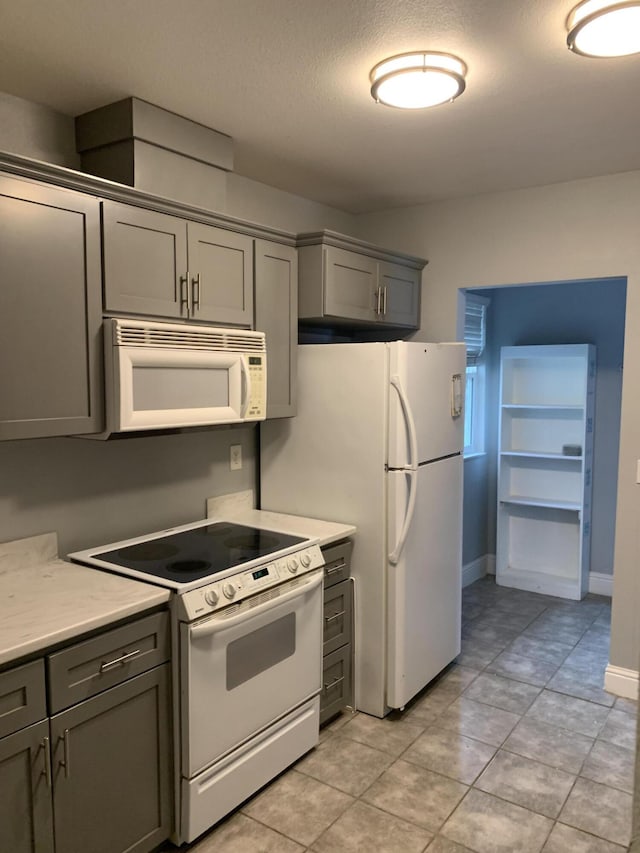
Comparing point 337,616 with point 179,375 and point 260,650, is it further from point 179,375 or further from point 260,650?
point 179,375

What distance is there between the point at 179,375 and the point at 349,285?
1163 mm

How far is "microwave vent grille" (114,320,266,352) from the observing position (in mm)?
2201

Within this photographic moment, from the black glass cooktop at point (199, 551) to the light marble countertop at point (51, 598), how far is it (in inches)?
4.8

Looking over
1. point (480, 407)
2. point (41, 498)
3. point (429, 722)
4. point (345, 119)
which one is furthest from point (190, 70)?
point (480, 407)

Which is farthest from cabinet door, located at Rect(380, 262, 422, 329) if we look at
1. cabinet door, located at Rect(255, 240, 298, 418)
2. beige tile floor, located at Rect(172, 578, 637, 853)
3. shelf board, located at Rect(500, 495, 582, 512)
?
beige tile floor, located at Rect(172, 578, 637, 853)

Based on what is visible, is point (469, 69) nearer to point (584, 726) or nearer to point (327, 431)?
point (327, 431)

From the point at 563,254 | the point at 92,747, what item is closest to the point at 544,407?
the point at 563,254

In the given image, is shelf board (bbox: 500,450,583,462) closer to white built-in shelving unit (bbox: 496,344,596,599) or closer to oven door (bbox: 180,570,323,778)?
white built-in shelving unit (bbox: 496,344,596,599)

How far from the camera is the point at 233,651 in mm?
2287

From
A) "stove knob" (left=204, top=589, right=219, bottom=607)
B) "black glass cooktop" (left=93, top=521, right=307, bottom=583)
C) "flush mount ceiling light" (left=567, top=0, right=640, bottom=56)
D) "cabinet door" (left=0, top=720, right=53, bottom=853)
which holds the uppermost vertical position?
"flush mount ceiling light" (left=567, top=0, right=640, bottom=56)

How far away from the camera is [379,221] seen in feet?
13.0

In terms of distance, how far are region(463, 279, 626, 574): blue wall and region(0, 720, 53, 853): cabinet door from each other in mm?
3677

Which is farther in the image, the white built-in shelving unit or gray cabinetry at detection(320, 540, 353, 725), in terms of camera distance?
the white built-in shelving unit

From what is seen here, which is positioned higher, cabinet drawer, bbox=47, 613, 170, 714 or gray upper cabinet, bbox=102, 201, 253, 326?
gray upper cabinet, bbox=102, 201, 253, 326
